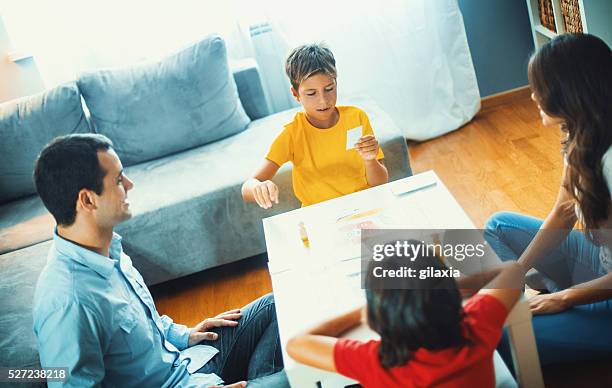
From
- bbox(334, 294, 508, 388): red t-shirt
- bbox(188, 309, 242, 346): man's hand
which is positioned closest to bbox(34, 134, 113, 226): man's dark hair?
bbox(188, 309, 242, 346): man's hand

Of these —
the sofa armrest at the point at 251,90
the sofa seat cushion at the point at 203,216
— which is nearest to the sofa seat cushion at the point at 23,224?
the sofa seat cushion at the point at 203,216

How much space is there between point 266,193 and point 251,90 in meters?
1.29

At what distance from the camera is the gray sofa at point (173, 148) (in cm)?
266

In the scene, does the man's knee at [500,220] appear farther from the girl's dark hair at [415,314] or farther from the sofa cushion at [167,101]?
the sofa cushion at [167,101]

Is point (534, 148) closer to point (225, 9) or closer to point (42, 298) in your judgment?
point (225, 9)

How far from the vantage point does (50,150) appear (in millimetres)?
1653

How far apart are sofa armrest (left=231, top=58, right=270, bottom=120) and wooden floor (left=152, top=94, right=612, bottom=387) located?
0.72 m

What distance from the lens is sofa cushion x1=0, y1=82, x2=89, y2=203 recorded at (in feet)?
9.87

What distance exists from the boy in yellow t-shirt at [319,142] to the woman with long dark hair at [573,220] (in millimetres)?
488

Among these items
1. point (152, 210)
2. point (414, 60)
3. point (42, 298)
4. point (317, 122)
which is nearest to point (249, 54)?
point (414, 60)

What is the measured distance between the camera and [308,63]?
2.08 metres

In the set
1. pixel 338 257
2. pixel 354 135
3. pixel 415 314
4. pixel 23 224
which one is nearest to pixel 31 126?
pixel 23 224

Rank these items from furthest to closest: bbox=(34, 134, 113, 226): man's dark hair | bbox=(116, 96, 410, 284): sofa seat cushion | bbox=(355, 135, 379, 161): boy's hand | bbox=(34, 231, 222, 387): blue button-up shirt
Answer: bbox=(116, 96, 410, 284): sofa seat cushion, bbox=(355, 135, 379, 161): boy's hand, bbox=(34, 134, 113, 226): man's dark hair, bbox=(34, 231, 222, 387): blue button-up shirt

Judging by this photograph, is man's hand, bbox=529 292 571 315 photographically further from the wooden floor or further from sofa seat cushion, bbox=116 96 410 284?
sofa seat cushion, bbox=116 96 410 284
